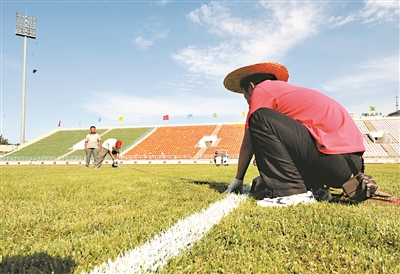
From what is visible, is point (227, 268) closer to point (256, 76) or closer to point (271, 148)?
point (271, 148)

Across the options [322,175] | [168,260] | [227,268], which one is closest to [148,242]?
[168,260]

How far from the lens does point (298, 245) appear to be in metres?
1.71

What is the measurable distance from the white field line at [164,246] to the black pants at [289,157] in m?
0.66

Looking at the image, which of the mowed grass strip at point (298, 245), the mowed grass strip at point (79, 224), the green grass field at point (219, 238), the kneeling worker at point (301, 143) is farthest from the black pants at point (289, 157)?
the mowed grass strip at point (79, 224)

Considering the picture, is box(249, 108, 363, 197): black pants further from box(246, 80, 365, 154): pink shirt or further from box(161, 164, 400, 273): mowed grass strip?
box(161, 164, 400, 273): mowed grass strip

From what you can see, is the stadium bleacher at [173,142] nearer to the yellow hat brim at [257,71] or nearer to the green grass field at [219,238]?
the yellow hat brim at [257,71]

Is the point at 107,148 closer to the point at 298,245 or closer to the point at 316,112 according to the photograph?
the point at 316,112

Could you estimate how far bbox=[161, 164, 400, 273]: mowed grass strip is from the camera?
4.72 feet

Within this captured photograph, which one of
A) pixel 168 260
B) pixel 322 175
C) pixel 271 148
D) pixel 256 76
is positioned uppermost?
pixel 256 76

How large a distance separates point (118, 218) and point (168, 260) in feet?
3.13

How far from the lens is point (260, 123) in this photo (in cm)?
284

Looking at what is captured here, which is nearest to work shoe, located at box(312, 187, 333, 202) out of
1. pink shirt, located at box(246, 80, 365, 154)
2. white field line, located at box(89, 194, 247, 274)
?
pink shirt, located at box(246, 80, 365, 154)

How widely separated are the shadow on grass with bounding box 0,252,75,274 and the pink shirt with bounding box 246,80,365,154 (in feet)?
7.12

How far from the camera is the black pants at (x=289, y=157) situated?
2.69m
